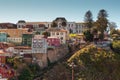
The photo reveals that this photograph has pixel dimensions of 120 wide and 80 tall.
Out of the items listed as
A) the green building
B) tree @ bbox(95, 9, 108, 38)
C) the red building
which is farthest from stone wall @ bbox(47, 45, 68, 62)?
tree @ bbox(95, 9, 108, 38)

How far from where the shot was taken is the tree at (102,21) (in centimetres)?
7600

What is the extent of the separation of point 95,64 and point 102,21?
Result: 20747 mm

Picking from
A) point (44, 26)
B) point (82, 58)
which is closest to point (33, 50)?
point (82, 58)

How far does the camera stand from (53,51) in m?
60.2

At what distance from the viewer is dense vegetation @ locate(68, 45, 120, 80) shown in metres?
55.5

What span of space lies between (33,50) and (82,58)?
293 inches

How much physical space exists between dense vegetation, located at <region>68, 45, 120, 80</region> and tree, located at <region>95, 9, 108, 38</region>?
13.2m

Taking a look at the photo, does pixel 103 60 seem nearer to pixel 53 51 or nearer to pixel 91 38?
pixel 53 51

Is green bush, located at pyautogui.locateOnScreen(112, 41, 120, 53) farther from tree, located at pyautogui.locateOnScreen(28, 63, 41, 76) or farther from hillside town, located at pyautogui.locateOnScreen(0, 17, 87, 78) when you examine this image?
tree, located at pyautogui.locateOnScreen(28, 63, 41, 76)

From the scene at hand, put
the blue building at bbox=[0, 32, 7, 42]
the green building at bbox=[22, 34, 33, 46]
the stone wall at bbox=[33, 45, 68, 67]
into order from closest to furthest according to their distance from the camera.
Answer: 1. the stone wall at bbox=[33, 45, 68, 67]
2. the green building at bbox=[22, 34, 33, 46]
3. the blue building at bbox=[0, 32, 7, 42]

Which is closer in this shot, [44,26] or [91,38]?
[91,38]

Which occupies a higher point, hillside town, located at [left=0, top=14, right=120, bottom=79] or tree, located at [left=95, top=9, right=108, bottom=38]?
tree, located at [left=95, top=9, right=108, bottom=38]

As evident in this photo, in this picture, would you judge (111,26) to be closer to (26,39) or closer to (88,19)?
(88,19)

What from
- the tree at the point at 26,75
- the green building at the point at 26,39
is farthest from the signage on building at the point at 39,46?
the green building at the point at 26,39
